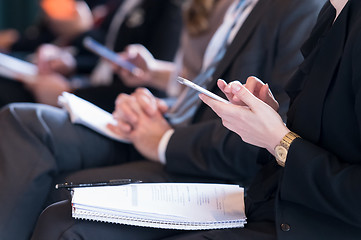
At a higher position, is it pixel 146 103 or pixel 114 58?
pixel 146 103

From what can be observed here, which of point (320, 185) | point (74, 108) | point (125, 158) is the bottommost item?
point (125, 158)

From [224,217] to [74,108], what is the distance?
56 centimetres

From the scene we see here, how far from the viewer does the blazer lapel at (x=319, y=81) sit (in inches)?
36.7

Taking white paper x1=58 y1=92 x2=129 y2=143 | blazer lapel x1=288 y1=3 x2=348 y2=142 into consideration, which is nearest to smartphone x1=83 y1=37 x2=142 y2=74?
white paper x1=58 y1=92 x2=129 y2=143

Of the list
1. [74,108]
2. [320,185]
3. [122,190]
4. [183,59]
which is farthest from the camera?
[183,59]

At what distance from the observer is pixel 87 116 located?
1444 mm

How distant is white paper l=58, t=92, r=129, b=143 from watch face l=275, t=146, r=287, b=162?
595mm

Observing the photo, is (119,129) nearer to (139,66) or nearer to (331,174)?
(139,66)

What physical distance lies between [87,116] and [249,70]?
0.43 m

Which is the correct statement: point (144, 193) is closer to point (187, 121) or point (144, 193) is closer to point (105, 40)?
point (187, 121)

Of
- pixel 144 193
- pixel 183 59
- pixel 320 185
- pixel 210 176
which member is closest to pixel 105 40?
pixel 183 59

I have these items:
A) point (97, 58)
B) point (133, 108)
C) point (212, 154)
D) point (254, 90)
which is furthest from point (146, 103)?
point (97, 58)

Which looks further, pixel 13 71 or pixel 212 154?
pixel 13 71

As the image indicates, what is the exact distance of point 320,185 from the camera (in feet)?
2.97
